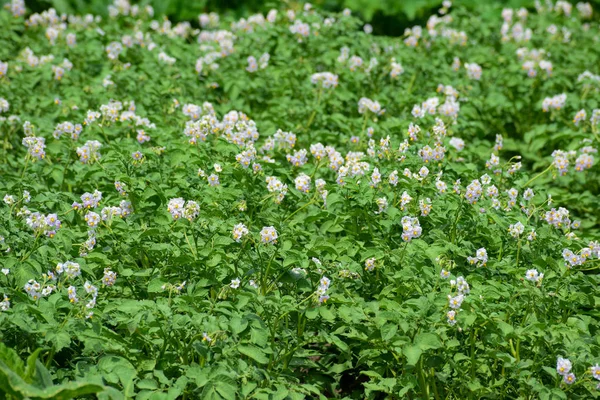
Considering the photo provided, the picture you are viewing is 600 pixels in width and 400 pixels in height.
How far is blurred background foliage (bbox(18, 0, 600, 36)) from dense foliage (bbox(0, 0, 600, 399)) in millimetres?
2654

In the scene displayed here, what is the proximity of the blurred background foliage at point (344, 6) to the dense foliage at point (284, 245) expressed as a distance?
2654mm

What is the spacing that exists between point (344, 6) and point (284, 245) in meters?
5.64

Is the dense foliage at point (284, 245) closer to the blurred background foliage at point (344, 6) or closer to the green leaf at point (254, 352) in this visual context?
the green leaf at point (254, 352)

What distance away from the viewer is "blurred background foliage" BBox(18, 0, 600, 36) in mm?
8227

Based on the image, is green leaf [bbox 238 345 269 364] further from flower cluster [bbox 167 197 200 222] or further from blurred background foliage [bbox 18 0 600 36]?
blurred background foliage [bbox 18 0 600 36]

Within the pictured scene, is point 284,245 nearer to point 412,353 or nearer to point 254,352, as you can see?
point 254,352

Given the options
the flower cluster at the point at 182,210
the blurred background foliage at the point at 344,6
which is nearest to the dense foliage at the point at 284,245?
the flower cluster at the point at 182,210

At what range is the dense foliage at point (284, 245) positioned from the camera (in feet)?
10.1

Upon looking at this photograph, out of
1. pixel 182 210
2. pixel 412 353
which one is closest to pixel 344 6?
pixel 182 210

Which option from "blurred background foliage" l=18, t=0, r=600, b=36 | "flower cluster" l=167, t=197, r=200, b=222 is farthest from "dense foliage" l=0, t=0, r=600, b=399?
"blurred background foliage" l=18, t=0, r=600, b=36

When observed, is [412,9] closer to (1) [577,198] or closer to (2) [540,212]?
(1) [577,198]

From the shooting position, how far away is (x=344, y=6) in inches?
340

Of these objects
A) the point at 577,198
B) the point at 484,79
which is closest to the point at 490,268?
the point at 577,198

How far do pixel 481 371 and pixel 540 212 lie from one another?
1.06m
